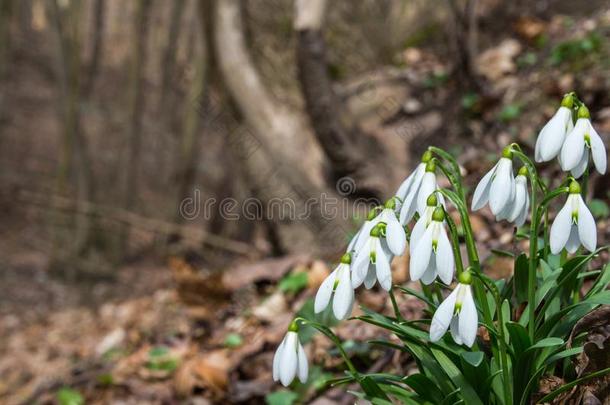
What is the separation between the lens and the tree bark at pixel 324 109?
413 cm

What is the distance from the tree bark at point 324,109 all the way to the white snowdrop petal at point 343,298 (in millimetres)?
2784

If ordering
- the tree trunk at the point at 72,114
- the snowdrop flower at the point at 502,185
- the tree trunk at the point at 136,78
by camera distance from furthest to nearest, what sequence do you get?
the tree trunk at the point at 136,78 < the tree trunk at the point at 72,114 < the snowdrop flower at the point at 502,185

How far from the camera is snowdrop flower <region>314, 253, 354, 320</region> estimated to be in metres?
1.45

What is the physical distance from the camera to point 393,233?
1.41 meters

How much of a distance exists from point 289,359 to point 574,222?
69cm

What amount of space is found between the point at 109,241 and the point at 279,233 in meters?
5.79

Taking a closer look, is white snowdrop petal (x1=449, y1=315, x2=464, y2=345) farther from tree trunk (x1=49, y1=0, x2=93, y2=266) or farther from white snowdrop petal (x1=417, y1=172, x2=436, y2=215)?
tree trunk (x1=49, y1=0, x2=93, y2=266)

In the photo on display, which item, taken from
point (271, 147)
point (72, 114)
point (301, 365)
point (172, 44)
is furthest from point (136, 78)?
point (301, 365)

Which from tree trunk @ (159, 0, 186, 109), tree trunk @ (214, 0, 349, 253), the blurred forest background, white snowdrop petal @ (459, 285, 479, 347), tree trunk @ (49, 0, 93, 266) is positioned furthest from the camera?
tree trunk @ (159, 0, 186, 109)

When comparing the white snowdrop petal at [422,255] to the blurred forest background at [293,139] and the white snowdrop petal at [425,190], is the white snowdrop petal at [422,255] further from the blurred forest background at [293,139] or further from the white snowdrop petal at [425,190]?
the blurred forest background at [293,139]

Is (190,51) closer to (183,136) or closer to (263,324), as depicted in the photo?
(183,136)

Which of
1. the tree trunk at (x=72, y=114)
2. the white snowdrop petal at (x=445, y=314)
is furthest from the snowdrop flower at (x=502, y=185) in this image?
the tree trunk at (x=72, y=114)

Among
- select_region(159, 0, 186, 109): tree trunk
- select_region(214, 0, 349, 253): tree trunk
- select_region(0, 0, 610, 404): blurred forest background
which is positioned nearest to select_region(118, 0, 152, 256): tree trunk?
select_region(0, 0, 610, 404): blurred forest background

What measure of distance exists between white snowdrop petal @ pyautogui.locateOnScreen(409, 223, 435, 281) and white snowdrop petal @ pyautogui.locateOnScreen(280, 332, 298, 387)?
339 mm
